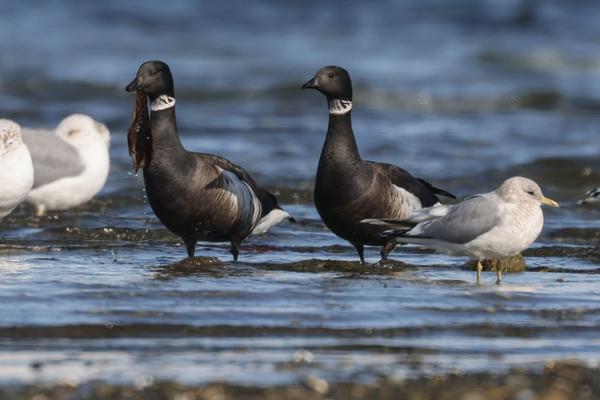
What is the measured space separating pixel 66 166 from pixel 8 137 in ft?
6.41

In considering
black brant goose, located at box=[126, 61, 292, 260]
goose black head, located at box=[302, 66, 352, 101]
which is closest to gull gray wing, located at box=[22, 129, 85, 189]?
black brant goose, located at box=[126, 61, 292, 260]

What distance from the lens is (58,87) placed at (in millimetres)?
20938

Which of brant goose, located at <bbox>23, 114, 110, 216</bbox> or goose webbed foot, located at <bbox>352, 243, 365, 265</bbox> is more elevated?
brant goose, located at <bbox>23, 114, 110, 216</bbox>

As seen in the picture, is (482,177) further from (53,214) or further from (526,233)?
(526,233)

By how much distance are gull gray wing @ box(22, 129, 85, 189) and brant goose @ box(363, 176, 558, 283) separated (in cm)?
433

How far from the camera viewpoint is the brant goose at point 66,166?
11383 millimetres

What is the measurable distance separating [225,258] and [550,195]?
5.04m

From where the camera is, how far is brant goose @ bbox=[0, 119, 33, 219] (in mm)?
9469

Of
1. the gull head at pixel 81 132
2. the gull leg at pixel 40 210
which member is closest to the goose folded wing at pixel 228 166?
the gull leg at pixel 40 210

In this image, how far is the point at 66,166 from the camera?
38.1 feet

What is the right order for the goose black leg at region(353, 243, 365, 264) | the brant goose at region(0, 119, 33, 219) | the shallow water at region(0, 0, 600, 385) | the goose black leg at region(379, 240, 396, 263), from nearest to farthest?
the shallow water at region(0, 0, 600, 385), the goose black leg at region(379, 240, 396, 263), the goose black leg at region(353, 243, 365, 264), the brant goose at region(0, 119, 33, 219)

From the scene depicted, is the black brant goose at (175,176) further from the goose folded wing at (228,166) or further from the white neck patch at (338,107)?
the white neck patch at (338,107)

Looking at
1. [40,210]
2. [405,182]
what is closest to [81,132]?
[40,210]

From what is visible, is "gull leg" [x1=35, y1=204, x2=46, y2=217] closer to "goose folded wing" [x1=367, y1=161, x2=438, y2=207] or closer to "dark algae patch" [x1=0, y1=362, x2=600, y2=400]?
"goose folded wing" [x1=367, y1=161, x2=438, y2=207]
